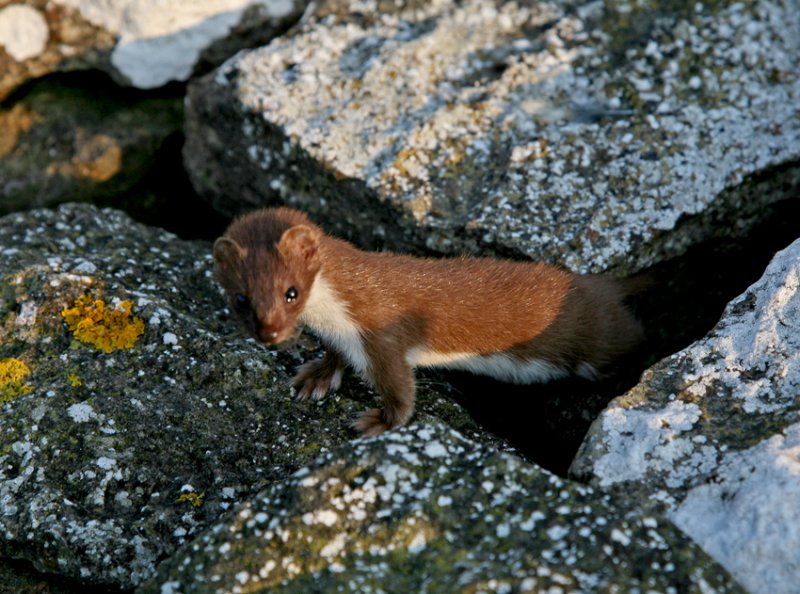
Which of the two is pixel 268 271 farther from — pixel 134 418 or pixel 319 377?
pixel 134 418

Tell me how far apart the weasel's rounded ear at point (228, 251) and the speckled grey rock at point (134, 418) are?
0.54 metres

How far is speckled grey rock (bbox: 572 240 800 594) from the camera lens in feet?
10.1

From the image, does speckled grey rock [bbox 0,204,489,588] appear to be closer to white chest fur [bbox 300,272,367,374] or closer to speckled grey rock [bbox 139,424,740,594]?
white chest fur [bbox 300,272,367,374]

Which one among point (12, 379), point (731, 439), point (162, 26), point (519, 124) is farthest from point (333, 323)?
point (162, 26)

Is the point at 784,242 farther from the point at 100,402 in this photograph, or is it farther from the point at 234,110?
the point at 100,402

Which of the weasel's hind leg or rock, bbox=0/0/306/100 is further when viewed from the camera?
rock, bbox=0/0/306/100

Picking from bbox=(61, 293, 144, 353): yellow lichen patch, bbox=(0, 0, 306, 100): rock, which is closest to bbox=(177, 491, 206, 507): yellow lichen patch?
bbox=(61, 293, 144, 353): yellow lichen patch

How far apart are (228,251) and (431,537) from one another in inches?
64.5

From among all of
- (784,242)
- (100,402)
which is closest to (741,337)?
(784,242)

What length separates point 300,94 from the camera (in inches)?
214

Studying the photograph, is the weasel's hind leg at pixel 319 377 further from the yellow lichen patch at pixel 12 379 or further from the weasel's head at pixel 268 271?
the yellow lichen patch at pixel 12 379

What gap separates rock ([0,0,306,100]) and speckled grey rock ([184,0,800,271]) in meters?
0.52

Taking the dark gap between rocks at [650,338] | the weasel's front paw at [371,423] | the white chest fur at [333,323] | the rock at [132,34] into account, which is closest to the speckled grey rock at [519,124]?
the dark gap between rocks at [650,338]

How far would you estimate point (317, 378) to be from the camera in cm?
450
